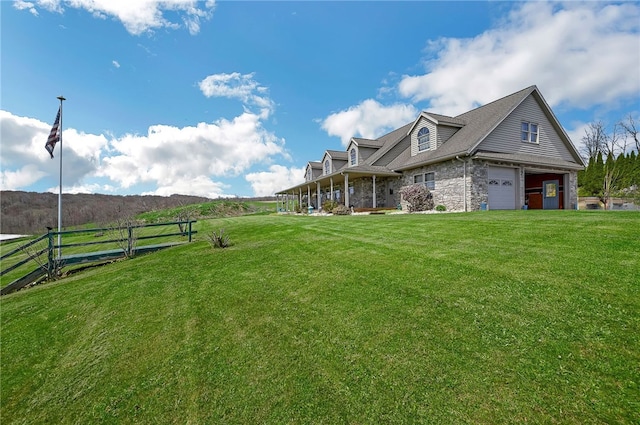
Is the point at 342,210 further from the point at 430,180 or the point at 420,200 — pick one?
the point at 430,180

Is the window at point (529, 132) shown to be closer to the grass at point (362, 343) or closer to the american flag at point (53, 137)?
the grass at point (362, 343)

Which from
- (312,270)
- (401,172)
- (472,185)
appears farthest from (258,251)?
(401,172)

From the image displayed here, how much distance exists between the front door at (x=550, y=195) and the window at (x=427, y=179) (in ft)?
27.0

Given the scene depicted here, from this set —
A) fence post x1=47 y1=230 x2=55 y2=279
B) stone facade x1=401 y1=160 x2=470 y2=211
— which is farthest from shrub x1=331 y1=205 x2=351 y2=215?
fence post x1=47 y1=230 x2=55 y2=279

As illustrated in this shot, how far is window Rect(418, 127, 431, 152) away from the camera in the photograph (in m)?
19.3

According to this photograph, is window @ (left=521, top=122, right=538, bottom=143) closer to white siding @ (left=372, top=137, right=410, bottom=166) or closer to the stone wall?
the stone wall

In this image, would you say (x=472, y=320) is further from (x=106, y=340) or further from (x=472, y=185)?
(x=472, y=185)

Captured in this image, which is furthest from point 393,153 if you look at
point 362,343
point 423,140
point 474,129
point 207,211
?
point 207,211

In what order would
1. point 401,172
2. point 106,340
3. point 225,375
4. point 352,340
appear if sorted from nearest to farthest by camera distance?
point 225,375 → point 352,340 → point 106,340 → point 401,172

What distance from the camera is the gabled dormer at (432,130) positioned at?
18.5m

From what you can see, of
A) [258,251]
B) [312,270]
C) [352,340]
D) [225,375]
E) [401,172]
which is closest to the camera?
[225,375]

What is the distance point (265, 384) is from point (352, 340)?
1.04m

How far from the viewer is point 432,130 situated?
61.9 feet

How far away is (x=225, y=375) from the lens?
298 cm
